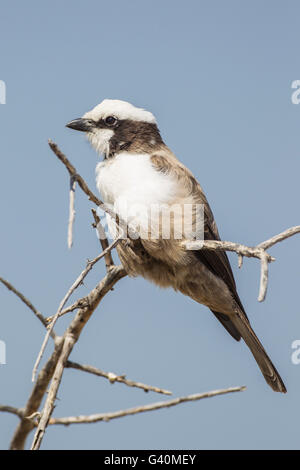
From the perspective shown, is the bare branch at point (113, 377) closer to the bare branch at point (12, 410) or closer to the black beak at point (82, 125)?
the bare branch at point (12, 410)

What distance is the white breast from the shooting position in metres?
4.72

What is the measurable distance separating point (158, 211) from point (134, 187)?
277mm

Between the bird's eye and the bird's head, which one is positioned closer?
the bird's head

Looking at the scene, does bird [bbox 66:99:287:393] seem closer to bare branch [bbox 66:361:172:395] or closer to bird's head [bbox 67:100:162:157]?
bird's head [bbox 67:100:162:157]

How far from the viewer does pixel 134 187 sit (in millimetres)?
4832

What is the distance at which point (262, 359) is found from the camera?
5375 mm

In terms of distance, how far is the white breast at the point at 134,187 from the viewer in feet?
15.5

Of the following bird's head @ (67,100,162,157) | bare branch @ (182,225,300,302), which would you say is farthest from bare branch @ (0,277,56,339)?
bird's head @ (67,100,162,157)

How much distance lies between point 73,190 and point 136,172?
183cm

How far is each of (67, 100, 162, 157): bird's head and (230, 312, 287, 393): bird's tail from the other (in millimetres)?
1668

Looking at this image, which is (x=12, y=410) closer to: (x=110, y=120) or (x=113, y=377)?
(x=113, y=377)

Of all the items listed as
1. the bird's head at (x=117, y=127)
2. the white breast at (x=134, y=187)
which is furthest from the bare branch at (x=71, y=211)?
the bird's head at (x=117, y=127)

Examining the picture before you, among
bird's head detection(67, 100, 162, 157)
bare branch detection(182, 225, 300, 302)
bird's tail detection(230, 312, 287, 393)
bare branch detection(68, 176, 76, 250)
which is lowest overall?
bird's tail detection(230, 312, 287, 393)
